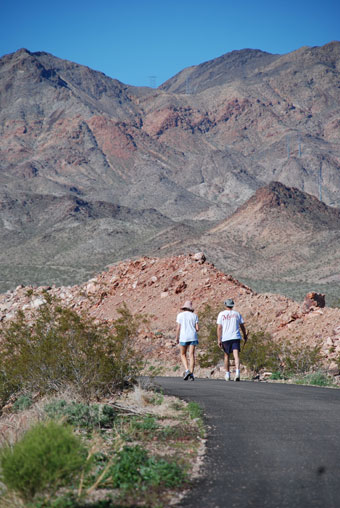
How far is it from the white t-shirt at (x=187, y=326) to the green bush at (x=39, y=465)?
784 centimetres

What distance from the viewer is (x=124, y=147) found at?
591 feet

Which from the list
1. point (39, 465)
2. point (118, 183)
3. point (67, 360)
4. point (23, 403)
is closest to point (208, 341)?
point (67, 360)

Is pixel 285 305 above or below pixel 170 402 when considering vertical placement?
above

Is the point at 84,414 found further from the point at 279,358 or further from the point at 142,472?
the point at 279,358

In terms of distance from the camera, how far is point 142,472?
202 inches

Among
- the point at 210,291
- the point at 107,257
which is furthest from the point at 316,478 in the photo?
the point at 107,257

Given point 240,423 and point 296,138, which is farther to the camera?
point 296,138

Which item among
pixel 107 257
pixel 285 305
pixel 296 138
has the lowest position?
pixel 285 305

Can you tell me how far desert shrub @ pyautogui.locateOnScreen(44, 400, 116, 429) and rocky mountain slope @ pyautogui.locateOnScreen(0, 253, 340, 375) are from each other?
10.5m

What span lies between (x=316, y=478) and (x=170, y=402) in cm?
394

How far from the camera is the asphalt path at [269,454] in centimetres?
459

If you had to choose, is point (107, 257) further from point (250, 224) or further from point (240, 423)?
point (240, 423)

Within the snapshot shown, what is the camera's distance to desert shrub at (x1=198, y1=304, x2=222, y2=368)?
1933 cm

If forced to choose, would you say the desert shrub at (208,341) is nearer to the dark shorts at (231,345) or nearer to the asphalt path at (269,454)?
the dark shorts at (231,345)
